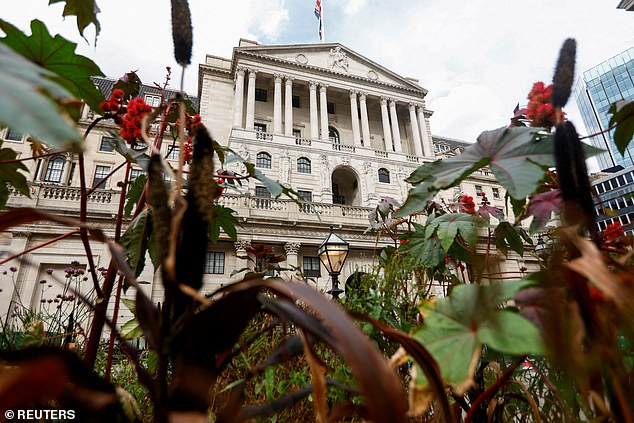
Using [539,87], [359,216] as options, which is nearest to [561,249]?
[539,87]

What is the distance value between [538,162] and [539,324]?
475mm

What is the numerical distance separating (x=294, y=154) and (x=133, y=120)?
1922 centimetres

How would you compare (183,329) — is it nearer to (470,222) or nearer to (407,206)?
(407,206)

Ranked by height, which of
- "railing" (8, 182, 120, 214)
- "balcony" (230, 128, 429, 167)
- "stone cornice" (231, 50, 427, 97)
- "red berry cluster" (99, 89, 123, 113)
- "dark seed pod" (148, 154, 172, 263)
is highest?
"stone cornice" (231, 50, 427, 97)

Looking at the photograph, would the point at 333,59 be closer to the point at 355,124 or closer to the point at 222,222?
the point at 355,124

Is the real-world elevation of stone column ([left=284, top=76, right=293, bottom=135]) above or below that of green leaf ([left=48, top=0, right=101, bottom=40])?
above

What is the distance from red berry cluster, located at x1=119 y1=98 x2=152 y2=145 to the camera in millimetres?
1098

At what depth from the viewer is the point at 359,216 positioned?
15938 mm

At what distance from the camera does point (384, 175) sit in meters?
21.7

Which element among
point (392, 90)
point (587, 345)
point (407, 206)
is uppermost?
point (392, 90)

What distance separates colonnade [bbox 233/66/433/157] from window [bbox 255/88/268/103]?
0.84 meters

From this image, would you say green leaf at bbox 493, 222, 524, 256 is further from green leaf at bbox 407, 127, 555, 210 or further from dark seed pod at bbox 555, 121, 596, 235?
dark seed pod at bbox 555, 121, 596, 235

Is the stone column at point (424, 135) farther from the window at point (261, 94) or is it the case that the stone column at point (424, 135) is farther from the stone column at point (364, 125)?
the window at point (261, 94)

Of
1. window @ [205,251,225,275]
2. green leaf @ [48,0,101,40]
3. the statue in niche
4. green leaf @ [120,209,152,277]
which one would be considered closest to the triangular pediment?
the statue in niche
